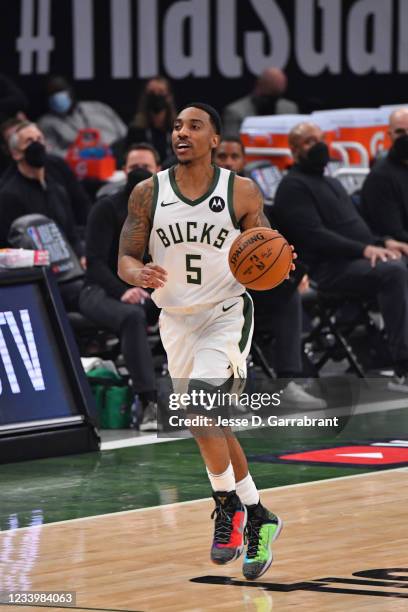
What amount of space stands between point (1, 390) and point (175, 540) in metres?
2.56

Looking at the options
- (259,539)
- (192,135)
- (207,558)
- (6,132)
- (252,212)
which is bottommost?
(207,558)

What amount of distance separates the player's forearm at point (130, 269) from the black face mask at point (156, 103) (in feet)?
26.4

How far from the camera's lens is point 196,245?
23.1 feet

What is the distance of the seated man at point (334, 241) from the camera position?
11.7 meters

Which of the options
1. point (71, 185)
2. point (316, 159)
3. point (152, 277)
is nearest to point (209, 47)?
point (71, 185)

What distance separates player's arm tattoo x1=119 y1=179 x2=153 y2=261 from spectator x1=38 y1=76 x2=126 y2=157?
8615 mm

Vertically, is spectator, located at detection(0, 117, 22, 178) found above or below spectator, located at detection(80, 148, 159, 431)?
above

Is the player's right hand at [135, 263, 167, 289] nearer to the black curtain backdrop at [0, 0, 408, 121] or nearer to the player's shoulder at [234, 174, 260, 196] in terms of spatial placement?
the player's shoulder at [234, 174, 260, 196]

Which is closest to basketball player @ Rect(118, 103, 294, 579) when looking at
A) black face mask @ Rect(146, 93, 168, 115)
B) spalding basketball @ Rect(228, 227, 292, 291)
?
spalding basketball @ Rect(228, 227, 292, 291)

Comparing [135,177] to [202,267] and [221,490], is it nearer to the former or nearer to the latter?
[202,267]

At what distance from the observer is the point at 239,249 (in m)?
6.91

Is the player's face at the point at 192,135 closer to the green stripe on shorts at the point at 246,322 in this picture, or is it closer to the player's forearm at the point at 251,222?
the player's forearm at the point at 251,222

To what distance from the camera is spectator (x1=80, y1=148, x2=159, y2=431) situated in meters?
10.5

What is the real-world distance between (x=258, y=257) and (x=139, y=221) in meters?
0.60
